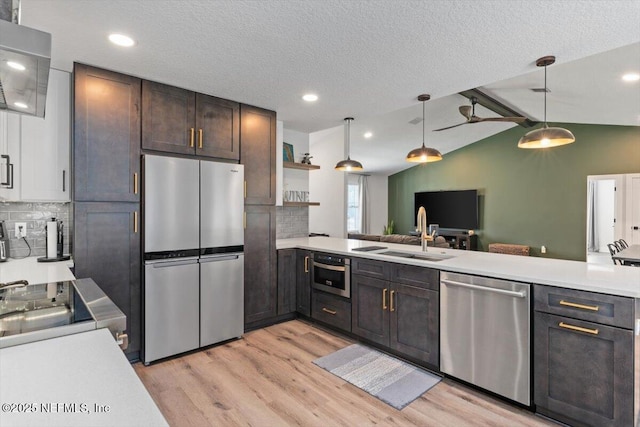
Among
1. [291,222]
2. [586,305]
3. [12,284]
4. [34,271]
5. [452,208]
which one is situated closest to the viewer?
[12,284]

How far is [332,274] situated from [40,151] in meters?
2.64

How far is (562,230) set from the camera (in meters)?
6.73

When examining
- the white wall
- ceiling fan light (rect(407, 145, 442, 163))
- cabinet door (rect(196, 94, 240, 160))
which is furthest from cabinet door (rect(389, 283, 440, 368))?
the white wall

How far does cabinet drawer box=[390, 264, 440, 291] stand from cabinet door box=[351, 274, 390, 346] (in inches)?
6.0

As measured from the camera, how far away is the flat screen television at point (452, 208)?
319 inches

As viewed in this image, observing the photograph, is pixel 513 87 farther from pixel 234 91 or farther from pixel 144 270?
pixel 144 270

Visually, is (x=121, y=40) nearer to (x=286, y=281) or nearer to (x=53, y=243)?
(x=53, y=243)

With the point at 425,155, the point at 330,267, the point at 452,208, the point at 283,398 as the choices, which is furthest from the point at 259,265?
the point at 452,208

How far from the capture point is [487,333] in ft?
7.52

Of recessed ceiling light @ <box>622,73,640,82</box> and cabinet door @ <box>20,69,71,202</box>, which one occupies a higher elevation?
recessed ceiling light @ <box>622,73,640,82</box>

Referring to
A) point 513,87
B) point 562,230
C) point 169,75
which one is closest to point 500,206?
point 562,230

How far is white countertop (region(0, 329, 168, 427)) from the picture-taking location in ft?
2.16

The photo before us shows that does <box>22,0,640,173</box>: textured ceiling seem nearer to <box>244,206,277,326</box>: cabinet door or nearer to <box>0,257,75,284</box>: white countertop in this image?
<box>244,206,277,326</box>: cabinet door

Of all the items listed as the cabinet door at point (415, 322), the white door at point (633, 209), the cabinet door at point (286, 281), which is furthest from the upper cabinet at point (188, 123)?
the white door at point (633, 209)
